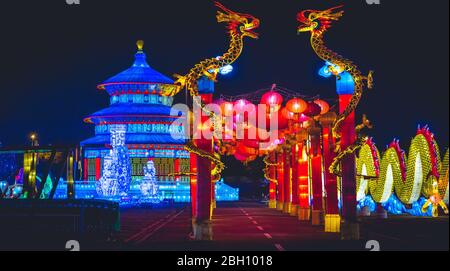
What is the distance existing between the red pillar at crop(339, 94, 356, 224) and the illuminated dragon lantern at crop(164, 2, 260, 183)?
3.69m

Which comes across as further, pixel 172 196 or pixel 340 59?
pixel 172 196

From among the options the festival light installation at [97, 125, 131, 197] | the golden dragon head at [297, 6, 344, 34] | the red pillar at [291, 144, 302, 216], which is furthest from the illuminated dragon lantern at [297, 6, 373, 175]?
→ the festival light installation at [97, 125, 131, 197]

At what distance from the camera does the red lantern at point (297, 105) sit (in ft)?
103

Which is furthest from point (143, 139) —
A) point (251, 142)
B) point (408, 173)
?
point (408, 173)

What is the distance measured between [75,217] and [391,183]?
2127 centimetres

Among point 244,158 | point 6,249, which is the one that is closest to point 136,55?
point 244,158

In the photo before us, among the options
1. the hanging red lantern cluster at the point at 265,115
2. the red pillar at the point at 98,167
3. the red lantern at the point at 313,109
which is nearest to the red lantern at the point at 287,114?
the hanging red lantern cluster at the point at 265,115

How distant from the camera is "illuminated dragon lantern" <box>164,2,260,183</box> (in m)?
24.6

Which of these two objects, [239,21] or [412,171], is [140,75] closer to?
[412,171]

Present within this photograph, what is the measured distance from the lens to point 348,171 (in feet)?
82.6

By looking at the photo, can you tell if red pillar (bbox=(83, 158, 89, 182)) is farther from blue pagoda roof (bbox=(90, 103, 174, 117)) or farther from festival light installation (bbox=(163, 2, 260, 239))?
festival light installation (bbox=(163, 2, 260, 239))

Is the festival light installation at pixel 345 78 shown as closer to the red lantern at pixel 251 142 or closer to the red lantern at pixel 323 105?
the red lantern at pixel 323 105
